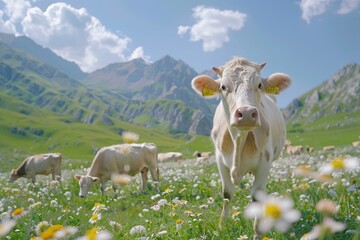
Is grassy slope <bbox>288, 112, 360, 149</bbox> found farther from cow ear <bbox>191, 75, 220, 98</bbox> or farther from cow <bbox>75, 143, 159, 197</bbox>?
cow ear <bbox>191, 75, 220, 98</bbox>

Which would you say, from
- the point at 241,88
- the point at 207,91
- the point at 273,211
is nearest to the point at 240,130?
the point at 241,88

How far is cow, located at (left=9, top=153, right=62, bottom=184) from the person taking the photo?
2381 centimetres

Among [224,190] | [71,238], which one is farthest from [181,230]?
[224,190]

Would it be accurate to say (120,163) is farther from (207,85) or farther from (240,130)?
(240,130)

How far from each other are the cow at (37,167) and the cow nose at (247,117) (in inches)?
805

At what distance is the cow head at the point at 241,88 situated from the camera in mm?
5265

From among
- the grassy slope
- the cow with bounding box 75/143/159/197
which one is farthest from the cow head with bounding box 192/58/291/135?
the grassy slope

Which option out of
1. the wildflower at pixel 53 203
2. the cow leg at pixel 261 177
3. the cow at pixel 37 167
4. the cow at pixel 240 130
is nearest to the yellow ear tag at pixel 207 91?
the cow at pixel 240 130

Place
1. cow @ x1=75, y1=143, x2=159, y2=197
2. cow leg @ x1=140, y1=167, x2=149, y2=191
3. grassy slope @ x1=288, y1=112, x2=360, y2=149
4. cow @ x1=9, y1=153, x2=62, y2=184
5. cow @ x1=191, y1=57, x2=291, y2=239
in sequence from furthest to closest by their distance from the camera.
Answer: grassy slope @ x1=288, y1=112, x2=360, y2=149 < cow @ x1=9, y1=153, x2=62, y2=184 < cow @ x1=75, y1=143, x2=159, y2=197 < cow leg @ x1=140, y1=167, x2=149, y2=191 < cow @ x1=191, y1=57, x2=291, y2=239

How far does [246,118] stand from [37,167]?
21711 millimetres

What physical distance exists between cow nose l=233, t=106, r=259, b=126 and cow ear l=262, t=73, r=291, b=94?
1.72 m

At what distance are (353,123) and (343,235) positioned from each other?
176 metres

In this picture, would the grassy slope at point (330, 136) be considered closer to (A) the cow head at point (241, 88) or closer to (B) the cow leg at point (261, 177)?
(A) the cow head at point (241, 88)

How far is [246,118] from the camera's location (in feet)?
17.1
